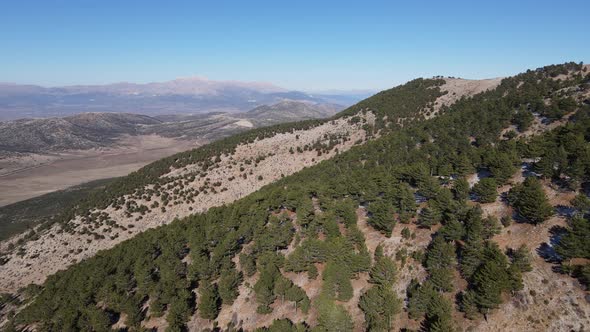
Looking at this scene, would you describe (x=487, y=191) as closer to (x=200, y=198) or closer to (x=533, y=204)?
(x=533, y=204)

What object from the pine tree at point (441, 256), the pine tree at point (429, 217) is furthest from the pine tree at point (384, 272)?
the pine tree at point (429, 217)

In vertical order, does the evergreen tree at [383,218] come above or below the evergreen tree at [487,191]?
below

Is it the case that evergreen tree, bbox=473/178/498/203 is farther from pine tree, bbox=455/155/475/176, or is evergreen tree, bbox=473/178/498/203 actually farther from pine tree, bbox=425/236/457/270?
pine tree, bbox=425/236/457/270

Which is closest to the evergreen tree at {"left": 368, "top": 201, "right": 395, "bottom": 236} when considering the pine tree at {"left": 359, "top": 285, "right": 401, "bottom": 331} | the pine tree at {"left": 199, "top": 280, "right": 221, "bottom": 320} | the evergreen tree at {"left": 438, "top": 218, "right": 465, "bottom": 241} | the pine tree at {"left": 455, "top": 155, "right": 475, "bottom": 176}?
the evergreen tree at {"left": 438, "top": 218, "right": 465, "bottom": 241}

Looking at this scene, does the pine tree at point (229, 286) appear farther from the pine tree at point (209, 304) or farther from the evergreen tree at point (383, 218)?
the evergreen tree at point (383, 218)

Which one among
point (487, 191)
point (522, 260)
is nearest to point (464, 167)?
point (487, 191)

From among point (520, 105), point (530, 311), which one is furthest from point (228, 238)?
point (520, 105)

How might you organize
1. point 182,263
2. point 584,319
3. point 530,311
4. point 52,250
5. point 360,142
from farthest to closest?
1. point 360,142
2. point 52,250
3. point 182,263
4. point 530,311
5. point 584,319

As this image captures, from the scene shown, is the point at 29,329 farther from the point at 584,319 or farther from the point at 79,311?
the point at 584,319
